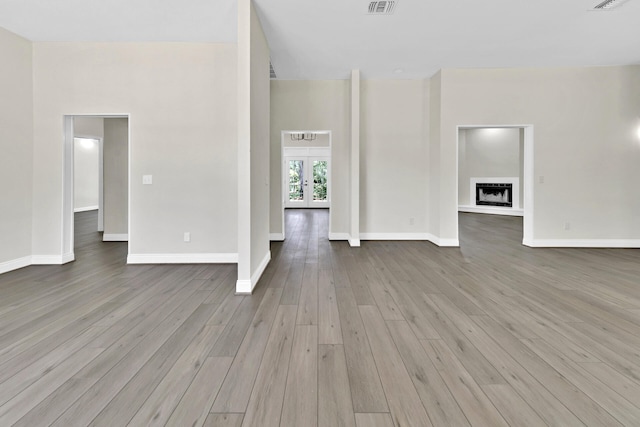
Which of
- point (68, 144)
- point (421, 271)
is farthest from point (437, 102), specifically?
point (68, 144)

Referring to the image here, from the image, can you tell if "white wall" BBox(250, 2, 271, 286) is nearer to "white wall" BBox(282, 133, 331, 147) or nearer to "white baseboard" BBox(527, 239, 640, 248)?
"white baseboard" BBox(527, 239, 640, 248)

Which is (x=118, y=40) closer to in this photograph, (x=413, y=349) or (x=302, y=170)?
(x=413, y=349)

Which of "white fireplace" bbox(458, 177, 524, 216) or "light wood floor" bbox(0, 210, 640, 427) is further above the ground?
"white fireplace" bbox(458, 177, 524, 216)

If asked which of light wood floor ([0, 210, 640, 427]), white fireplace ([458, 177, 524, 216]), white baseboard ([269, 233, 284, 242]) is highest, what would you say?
white fireplace ([458, 177, 524, 216])

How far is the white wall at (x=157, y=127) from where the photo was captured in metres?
3.96

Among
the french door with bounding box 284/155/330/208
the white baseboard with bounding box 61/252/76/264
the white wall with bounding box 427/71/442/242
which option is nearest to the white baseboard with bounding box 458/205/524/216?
the french door with bounding box 284/155/330/208

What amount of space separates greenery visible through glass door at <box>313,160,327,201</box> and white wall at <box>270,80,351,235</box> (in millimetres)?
6569

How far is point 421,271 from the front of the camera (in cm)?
371

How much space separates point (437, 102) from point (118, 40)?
4.67 meters

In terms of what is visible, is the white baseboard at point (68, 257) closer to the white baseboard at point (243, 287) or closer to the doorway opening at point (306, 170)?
the white baseboard at point (243, 287)

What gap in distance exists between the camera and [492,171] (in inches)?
398

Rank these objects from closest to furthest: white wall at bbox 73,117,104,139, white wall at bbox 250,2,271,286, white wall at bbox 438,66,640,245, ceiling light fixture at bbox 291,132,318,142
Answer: white wall at bbox 250,2,271,286 < white wall at bbox 438,66,640,245 < white wall at bbox 73,117,104,139 < ceiling light fixture at bbox 291,132,318,142

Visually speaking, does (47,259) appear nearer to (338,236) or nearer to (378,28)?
(338,236)

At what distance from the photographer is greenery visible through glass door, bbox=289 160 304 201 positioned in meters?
12.4
